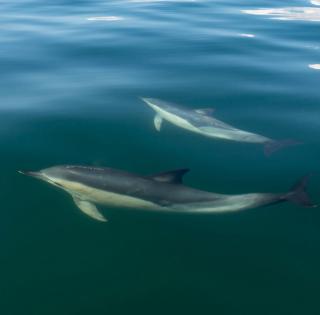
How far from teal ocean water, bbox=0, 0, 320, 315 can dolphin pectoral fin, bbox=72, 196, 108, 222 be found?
149mm

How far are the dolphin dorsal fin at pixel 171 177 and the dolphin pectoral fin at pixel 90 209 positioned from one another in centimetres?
113

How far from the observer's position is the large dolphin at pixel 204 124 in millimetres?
10266

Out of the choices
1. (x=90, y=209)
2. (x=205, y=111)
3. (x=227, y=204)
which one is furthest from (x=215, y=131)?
(x=90, y=209)

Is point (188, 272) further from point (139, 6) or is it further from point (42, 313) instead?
point (139, 6)

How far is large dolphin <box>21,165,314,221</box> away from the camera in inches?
317

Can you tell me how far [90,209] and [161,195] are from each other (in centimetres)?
128

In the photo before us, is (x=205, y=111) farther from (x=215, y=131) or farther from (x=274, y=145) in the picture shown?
(x=274, y=145)

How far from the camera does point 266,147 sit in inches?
398

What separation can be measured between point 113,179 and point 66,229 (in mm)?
1184

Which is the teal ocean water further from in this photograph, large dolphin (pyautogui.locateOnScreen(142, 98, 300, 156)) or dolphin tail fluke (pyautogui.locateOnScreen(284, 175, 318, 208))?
dolphin tail fluke (pyautogui.locateOnScreen(284, 175, 318, 208))

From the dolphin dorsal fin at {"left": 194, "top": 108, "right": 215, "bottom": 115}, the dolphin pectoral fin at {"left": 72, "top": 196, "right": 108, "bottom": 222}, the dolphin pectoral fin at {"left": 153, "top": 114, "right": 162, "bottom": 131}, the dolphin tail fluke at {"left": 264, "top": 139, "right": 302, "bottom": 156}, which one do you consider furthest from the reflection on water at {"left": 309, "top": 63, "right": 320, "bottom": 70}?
the dolphin pectoral fin at {"left": 72, "top": 196, "right": 108, "bottom": 222}

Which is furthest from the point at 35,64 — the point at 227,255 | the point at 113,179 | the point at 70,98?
the point at 227,255

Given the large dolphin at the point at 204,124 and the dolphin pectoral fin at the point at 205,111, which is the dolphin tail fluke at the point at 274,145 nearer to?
the large dolphin at the point at 204,124

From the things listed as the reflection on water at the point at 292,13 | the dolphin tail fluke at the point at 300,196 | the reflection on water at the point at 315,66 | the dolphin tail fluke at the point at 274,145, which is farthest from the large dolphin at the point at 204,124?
the reflection on water at the point at 292,13
